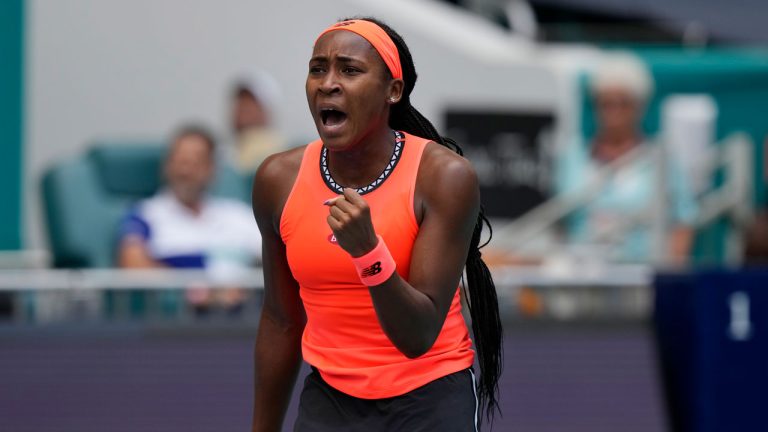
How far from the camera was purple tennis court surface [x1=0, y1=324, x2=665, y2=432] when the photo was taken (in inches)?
223

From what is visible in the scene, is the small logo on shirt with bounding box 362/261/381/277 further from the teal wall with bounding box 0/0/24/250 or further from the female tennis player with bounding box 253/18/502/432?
the teal wall with bounding box 0/0/24/250

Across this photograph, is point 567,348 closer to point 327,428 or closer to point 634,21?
point 327,428

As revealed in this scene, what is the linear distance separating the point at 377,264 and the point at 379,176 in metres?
0.34

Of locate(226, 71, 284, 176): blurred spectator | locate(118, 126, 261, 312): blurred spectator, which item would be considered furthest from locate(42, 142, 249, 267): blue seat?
locate(226, 71, 284, 176): blurred spectator

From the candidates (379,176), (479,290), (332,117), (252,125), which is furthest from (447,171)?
(252,125)

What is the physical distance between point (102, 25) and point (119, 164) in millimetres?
1629

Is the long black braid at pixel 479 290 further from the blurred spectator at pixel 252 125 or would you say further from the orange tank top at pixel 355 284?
the blurred spectator at pixel 252 125

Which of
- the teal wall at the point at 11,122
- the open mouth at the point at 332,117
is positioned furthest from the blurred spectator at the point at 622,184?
the open mouth at the point at 332,117

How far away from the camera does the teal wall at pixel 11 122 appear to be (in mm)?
Answer: 6270

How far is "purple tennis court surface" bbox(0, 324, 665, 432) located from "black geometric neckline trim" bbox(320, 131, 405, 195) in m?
2.76

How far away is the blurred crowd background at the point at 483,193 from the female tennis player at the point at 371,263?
2565 mm

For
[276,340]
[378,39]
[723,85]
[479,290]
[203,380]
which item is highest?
[378,39]

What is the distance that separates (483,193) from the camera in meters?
8.32

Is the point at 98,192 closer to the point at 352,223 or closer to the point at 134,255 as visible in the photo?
the point at 134,255
